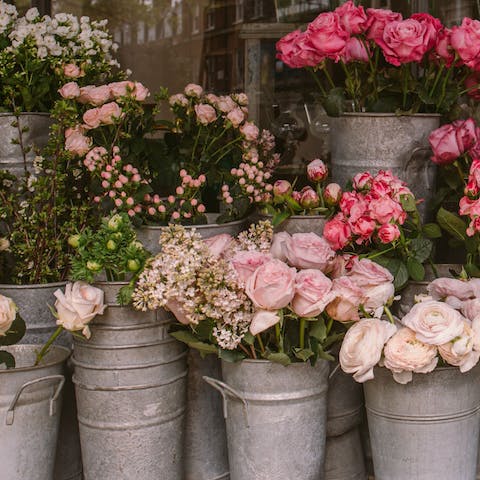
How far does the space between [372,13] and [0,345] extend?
1.07m

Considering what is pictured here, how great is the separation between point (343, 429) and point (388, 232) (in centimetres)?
55

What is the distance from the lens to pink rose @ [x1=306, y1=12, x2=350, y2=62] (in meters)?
1.79

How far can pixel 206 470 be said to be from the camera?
1.93 metres

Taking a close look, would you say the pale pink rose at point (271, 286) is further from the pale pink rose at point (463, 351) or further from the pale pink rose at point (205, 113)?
the pale pink rose at point (205, 113)

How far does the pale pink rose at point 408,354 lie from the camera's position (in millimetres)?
1523

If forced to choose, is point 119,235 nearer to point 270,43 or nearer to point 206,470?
point 206,470

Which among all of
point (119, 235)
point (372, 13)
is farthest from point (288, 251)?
point (372, 13)

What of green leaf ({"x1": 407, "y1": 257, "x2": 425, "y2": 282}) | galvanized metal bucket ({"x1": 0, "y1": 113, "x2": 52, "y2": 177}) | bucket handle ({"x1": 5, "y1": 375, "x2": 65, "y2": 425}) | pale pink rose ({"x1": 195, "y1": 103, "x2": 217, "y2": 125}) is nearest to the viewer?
bucket handle ({"x1": 5, "y1": 375, "x2": 65, "y2": 425})

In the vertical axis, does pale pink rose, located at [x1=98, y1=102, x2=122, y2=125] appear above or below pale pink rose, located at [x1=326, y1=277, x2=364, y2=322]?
above

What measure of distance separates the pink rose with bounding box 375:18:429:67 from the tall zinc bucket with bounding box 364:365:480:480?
0.66 m

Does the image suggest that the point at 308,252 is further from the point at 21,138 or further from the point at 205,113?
the point at 21,138

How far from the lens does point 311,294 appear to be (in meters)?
1.54

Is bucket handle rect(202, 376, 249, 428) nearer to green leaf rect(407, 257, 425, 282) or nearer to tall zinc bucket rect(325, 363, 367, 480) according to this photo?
tall zinc bucket rect(325, 363, 367, 480)

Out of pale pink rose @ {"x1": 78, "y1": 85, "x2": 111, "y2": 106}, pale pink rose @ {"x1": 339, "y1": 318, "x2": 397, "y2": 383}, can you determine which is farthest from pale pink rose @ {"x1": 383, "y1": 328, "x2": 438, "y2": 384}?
pale pink rose @ {"x1": 78, "y1": 85, "x2": 111, "y2": 106}
